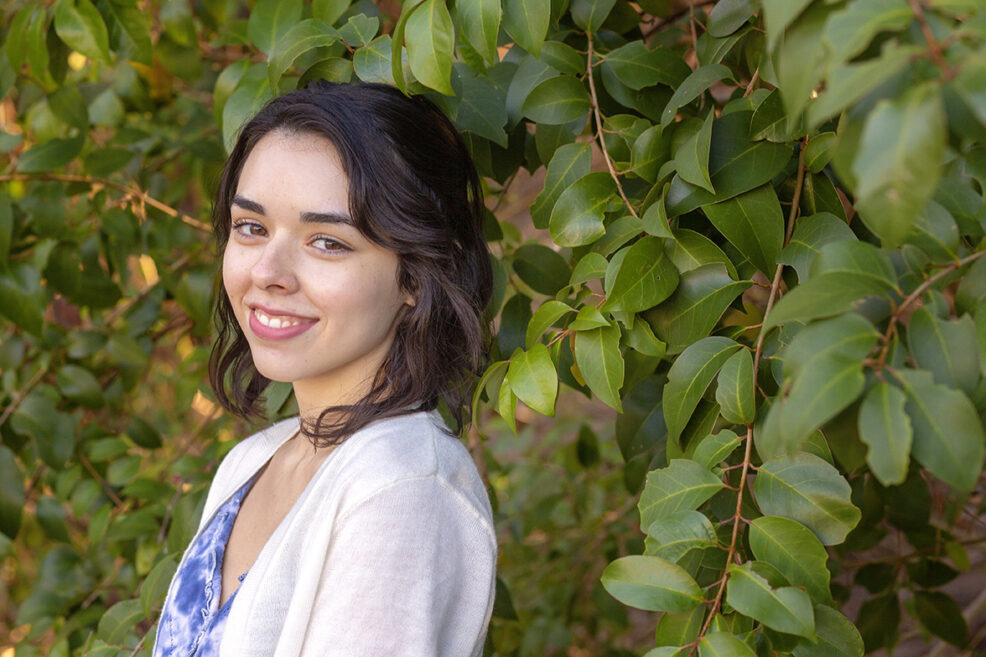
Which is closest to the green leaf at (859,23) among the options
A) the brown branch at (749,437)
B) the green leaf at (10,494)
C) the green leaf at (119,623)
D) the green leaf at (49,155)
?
the brown branch at (749,437)

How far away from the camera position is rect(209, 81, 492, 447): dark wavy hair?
1077 millimetres

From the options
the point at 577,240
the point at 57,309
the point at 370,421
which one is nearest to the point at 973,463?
the point at 577,240

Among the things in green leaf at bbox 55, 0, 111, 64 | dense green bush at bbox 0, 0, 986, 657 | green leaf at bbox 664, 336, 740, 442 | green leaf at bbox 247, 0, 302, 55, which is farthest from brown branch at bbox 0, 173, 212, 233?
green leaf at bbox 664, 336, 740, 442

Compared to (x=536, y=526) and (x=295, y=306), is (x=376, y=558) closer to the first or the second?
(x=295, y=306)

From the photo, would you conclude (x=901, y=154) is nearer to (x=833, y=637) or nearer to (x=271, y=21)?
(x=833, y=637)

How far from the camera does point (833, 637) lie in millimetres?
826

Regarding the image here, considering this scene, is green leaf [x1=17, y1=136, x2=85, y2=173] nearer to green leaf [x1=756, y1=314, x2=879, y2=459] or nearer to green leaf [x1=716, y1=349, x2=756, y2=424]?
green leaf [x1=716, y1=349, x2=756, y2=424]

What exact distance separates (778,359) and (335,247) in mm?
518

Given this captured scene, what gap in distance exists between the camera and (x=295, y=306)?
1081 millimetres

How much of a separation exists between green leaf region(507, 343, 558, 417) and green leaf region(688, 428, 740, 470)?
0.15 metres

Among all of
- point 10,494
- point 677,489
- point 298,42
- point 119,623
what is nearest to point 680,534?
point 677,489

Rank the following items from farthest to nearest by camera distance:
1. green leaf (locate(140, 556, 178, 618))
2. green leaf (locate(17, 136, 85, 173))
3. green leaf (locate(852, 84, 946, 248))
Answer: green leaf (locate(17, 136, 85, 173))
green leaf (locate(140, 556, 178, 618))
green leaf (locate(852, 84, 946, 248))

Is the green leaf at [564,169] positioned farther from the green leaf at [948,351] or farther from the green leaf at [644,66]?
the green leaf at [948,351]

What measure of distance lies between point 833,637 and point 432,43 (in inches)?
26.0
